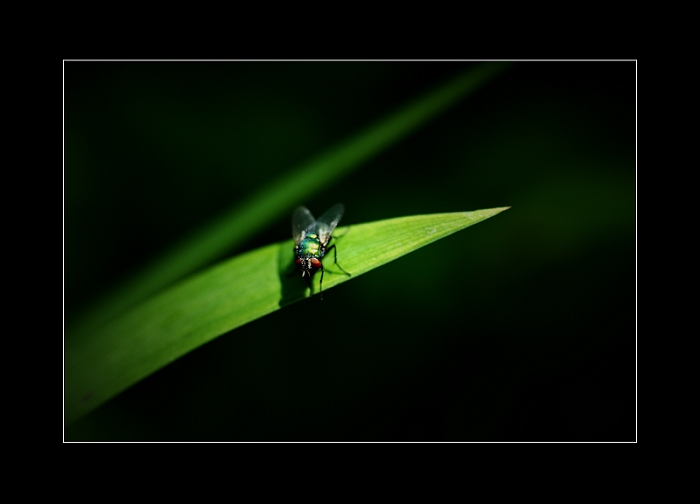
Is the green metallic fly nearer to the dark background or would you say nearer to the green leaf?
the green leaf

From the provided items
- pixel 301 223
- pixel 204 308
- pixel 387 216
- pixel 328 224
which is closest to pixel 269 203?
pixel 301 223

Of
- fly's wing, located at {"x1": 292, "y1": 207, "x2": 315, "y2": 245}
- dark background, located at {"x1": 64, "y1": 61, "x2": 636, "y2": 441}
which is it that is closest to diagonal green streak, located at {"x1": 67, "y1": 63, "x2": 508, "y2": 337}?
fly's wing, located at {"x1": 292, "y1": 207, "x2": 315, "y2": 245}

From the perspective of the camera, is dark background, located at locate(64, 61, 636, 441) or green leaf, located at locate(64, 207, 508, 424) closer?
green leaf, located at locate(64, 207, 508, 424)

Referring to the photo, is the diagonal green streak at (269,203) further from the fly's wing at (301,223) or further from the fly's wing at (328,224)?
the fly's wing at (328,224)

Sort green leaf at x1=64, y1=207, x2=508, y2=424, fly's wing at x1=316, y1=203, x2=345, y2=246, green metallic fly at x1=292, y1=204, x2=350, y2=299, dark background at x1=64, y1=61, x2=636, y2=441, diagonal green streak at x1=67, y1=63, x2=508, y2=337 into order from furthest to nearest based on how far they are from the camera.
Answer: dark background at x1=64, y1=61, x2=636, y2=441 → diagonal green streak at x1=67, y1=63, x2=508, y2=337 → fly's wing at x1=316, y1=203, x2=345, y2=246 → green metallic fly at x1=292, y1=204, x2=350, y2=299 → green leaf at x1=64, y1=207, x2=508, y2=424

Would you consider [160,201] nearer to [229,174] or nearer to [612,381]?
[229,174]

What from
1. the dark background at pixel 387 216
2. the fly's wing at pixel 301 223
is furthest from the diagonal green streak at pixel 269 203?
the dark background at pixel 387 216
